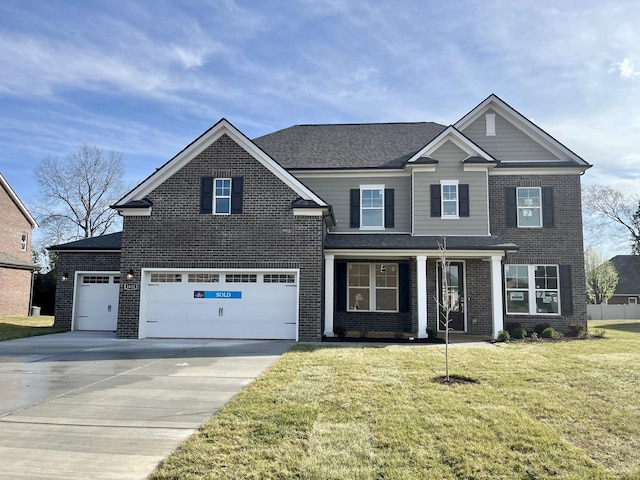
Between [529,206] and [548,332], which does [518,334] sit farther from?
[529,206]

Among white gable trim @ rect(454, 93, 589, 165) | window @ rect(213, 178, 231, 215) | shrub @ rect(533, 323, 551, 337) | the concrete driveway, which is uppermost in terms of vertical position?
white gable trim @ rect(454, 93, 589, 165)

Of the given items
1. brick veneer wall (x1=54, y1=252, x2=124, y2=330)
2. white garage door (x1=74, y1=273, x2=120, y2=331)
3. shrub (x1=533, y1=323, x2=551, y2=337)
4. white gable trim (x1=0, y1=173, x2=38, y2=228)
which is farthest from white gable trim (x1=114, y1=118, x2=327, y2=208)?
white gable trim (x1=0, y1=173, x2=38, y2=228)

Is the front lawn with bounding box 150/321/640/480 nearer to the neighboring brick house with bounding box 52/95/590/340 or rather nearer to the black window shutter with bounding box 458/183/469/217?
the neighboring brick house with bounding box 52/95/590/340

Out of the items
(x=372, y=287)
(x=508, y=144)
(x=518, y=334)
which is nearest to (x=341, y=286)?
(x=372, y=287)

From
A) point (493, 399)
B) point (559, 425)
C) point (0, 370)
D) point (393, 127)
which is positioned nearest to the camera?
point (559, 425)

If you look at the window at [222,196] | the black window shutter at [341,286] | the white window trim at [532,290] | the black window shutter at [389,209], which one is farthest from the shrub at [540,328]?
the window at [222,196]

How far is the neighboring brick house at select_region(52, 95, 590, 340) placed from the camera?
14.4 meters

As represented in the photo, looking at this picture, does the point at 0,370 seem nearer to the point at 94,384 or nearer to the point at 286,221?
the point at 94,384

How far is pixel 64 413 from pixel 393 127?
57.8ft

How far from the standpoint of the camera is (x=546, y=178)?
16.9 meters

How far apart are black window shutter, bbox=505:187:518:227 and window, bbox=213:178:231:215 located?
10.3 meters

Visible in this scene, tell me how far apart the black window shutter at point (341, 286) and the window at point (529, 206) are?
22.4 feet

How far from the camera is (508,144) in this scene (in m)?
17.4

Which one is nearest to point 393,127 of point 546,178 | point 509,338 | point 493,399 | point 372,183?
point 372,183
